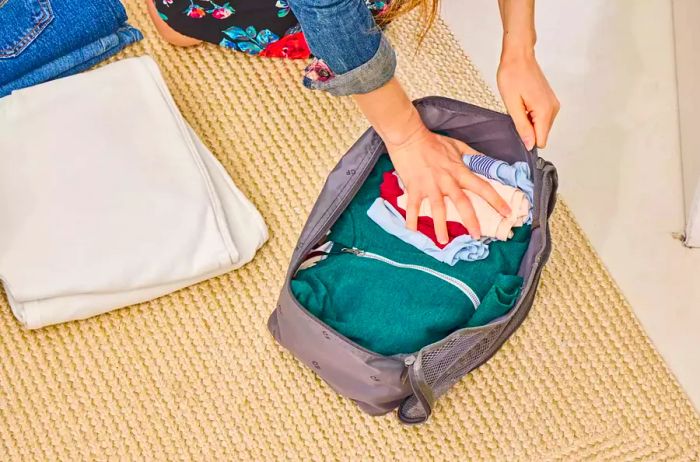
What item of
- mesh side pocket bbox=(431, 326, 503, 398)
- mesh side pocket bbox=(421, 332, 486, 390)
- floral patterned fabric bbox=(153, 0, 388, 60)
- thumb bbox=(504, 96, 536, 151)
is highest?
thumb bbox=(504, 96, 536, 151)

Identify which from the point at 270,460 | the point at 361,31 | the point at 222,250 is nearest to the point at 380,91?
the point at 361,31

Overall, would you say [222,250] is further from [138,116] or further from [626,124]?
[626,124]

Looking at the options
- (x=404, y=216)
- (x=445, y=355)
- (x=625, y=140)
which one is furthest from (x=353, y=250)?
(x=625, y=140)

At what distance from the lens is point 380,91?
2.77 ft

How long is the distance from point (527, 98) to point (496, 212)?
14cm

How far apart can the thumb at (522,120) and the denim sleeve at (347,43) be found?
0.14m

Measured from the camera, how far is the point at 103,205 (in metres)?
1.05

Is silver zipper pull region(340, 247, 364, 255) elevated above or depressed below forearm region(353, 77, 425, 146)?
below

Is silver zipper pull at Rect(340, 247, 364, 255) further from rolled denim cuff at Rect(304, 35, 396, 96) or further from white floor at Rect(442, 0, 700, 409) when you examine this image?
white floor at Rect(442, 0, 700, 409)

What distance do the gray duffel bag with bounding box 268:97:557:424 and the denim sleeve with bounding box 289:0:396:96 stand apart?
17 centimetres

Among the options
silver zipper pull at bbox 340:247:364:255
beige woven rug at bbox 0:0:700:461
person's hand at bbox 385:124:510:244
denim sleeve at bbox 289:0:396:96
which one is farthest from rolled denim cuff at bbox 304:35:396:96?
beige woven rug at bbox 0:0:700:461

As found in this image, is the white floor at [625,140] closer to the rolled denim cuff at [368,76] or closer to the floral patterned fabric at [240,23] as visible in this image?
the floral patterned fabric at [240,23]

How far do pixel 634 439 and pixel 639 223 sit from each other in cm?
31

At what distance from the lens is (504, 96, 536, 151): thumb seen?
0.87 meters
